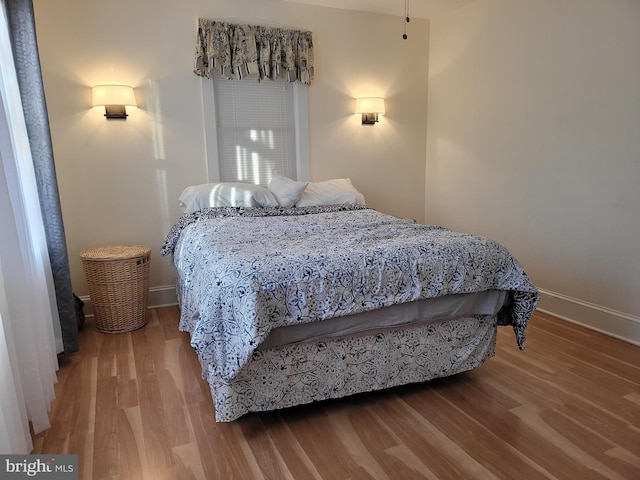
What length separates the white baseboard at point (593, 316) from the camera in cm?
277

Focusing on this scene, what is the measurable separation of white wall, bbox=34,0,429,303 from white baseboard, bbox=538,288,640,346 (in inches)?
79.6

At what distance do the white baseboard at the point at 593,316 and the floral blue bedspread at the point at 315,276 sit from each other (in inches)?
42.1

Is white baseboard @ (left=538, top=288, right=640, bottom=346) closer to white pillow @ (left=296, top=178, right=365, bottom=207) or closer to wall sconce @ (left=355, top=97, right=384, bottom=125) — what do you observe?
white pillow @ (left=296, top=178, right=365, bottom=207)

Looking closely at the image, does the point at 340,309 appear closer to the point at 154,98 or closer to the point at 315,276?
the point at 315,276

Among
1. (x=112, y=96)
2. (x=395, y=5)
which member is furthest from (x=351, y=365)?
(x=395, y=5)

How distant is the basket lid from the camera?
2.95m

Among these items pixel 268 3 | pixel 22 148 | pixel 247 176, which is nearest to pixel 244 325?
pixel 22 148

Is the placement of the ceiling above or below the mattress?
above

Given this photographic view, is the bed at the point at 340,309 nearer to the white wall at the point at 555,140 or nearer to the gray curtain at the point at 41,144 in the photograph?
the gray curtain at the point at 41,144

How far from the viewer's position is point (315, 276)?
1819 mm

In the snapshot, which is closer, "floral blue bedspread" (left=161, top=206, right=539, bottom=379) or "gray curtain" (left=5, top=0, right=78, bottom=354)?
"floral blue bedspread" (left=161, top=206, right=539, bottom=379)

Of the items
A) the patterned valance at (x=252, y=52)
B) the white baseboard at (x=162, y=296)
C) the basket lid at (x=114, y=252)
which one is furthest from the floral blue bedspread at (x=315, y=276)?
the patterned valance at (x=252, y=52)

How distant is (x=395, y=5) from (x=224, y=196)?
7.75ft

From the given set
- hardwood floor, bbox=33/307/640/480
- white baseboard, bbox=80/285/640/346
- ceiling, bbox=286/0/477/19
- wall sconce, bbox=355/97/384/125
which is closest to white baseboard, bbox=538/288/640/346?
white baseboard, bbox=80/285/640/346
